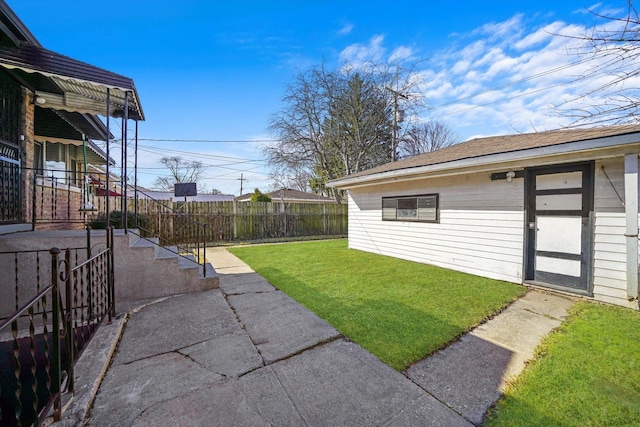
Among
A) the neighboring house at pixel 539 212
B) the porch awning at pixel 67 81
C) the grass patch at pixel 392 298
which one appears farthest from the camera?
the neighboring house at pixel 539 212

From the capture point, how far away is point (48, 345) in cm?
202

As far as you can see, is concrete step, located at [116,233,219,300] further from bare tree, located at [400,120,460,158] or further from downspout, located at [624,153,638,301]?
bare tree, located at [400,120,460,158]

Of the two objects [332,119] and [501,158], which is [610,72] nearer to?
[501,158]

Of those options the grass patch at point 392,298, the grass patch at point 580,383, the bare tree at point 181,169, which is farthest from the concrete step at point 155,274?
the bare tree at point 181,169

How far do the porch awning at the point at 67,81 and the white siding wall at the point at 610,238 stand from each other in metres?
6.96

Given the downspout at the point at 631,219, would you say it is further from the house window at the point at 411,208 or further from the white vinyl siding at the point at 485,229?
the house window at the point at 411,208

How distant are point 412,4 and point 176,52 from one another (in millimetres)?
7811

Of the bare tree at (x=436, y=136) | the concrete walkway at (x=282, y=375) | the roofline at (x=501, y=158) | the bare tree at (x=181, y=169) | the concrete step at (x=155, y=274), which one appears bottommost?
the concrete walkway at (x=282, y=375)

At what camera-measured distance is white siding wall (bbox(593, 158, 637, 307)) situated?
3754mm

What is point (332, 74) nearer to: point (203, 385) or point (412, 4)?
point (412, 4)

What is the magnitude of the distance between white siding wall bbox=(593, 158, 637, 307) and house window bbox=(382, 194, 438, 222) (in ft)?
9.12

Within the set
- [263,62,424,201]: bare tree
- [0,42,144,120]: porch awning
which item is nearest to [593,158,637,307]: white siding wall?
[0,42,144,120]: porch awning

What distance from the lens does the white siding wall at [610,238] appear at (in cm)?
375

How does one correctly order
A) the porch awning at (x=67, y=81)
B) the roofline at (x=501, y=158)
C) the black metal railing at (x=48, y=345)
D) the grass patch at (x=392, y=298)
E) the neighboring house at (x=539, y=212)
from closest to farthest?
the black metal railing at (x=48, y=345) < the grass patch at (x=392, y=298) < the porch awning at (x=67, y=81) < the roofline at (x=501, y=158) < the neighboring house at (x=539, y=212)
